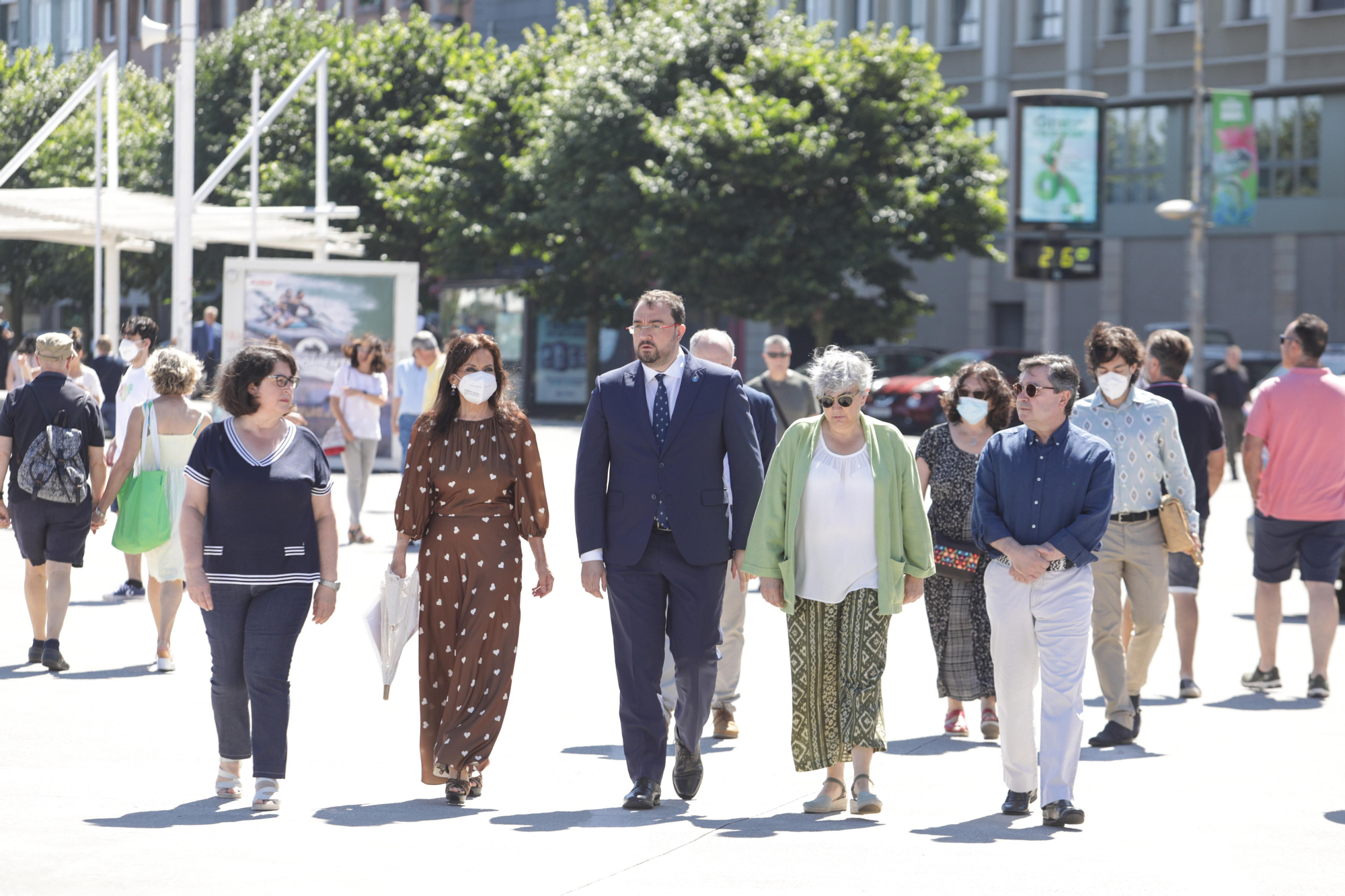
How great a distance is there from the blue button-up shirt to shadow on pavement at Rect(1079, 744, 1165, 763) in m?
1.44

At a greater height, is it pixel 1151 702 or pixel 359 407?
pixel 359 407

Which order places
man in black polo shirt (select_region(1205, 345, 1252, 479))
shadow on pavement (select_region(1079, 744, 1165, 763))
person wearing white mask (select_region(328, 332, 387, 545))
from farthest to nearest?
man in black polo shirt (select_region(1205, 345, 1252, 479)) < person wearing white mask (select_region(328, 332, 387, 545)) < shadow on pavement (select_region(1079, 744, 1165, 763))

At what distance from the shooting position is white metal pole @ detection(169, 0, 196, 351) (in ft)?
63.9

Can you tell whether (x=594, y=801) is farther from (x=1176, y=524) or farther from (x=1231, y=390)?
(x=1231, y=390)

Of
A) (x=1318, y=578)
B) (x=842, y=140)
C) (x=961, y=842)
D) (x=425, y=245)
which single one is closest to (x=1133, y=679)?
(x=1318, y=578)

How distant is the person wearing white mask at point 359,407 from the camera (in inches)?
601

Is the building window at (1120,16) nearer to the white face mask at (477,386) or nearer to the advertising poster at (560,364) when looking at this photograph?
the advertising poster at (560,364)

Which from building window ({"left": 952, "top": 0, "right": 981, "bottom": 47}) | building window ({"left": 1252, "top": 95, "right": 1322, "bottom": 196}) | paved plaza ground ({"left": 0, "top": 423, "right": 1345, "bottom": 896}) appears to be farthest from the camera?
building window ({"left": 952, "top": 0, "right": 981, "bottom": 47})

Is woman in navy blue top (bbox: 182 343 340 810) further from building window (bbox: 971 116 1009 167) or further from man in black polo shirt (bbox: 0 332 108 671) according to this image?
building window (bbox: 971 116 1009 167)

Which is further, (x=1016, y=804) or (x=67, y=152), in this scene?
(x=67, y=152)

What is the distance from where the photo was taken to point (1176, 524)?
7.53 meters

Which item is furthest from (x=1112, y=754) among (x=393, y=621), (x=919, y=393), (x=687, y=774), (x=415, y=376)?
(x=919, y=393)

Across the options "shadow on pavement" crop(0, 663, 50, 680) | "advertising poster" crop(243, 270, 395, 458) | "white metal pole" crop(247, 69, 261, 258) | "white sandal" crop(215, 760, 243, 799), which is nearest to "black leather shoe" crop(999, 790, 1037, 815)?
"white sandal" crop(215, 760, 243, 799)

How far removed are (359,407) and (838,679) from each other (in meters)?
9.75
